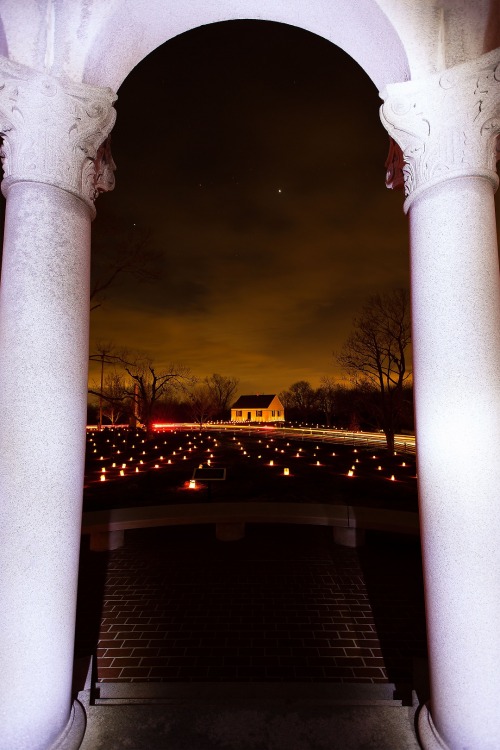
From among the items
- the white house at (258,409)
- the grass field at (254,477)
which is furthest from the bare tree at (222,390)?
the grass field at (254,477)

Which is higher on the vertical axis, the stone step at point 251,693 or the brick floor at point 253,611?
the stone step at point 251,693

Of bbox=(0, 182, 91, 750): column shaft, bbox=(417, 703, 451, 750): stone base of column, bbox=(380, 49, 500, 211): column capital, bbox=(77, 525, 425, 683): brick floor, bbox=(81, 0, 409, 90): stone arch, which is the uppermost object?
bbox=(81, 0, 409, 90): stone arch

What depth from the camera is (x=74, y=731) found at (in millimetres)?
3643

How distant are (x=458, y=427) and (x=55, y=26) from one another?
Result: 4862mm

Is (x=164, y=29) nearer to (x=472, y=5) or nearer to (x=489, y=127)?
(x=472, y=5)

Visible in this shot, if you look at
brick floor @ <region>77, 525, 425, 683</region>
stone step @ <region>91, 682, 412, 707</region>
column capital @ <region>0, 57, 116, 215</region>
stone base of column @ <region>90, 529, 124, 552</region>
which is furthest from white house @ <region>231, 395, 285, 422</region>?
column capital @ <region>0, 57, 116, 215</region>

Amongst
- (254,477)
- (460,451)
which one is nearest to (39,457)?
(460,451)

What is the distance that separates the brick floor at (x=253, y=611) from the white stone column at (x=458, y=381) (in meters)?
2.54

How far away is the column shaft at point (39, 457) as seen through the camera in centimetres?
338

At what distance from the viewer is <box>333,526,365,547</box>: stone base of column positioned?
10172 millimetres

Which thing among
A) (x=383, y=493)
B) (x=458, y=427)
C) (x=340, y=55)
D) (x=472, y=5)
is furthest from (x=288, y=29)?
(x=383, y=493)

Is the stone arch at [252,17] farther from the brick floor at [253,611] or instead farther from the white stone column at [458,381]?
the brick floor at [253,611]

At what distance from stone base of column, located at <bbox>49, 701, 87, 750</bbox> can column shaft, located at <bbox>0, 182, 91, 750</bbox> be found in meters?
0.07

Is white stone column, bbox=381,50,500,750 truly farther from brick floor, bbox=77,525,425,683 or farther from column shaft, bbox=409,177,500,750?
brick floor, bbox=77,525,425,683
